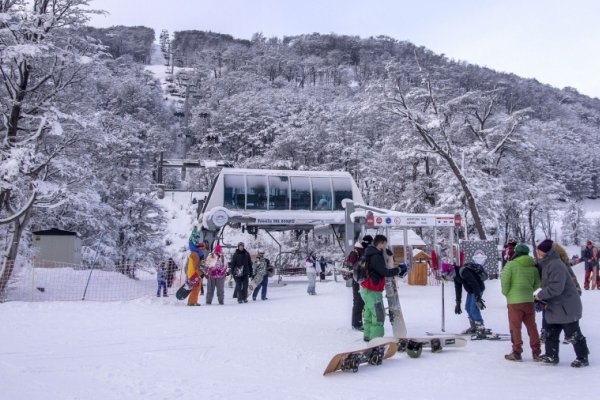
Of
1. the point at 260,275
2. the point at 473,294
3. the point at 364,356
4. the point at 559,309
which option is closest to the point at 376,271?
the point at 364,356

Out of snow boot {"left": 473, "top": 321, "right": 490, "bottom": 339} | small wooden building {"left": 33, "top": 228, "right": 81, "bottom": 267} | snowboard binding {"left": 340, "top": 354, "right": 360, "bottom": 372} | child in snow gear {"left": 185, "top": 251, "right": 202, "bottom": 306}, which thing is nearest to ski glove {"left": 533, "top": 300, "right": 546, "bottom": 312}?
snow boot {"left": 473, "top": 321, "right": 490, "bottom": 339}

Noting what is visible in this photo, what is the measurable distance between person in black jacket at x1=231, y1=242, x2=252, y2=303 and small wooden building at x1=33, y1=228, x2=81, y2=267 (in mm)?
11490

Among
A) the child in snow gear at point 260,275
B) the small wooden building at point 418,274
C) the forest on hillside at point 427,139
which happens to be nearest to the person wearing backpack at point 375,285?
the child in snow gear at point 260,275

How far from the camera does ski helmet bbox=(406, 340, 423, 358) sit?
22.6 ft

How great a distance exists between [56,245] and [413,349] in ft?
67.1

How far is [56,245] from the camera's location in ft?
76.4

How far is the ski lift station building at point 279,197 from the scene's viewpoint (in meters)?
22.7

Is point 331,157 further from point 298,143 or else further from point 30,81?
point 30,81

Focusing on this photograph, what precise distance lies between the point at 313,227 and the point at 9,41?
14332mm

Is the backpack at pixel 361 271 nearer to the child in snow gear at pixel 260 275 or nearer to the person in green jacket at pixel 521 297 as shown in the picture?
the person in green jacket at pixel 521 297

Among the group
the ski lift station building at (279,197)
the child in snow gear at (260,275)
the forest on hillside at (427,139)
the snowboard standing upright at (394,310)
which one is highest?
the forest on hillside at (427,139)

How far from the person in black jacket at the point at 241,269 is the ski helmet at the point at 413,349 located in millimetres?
8657

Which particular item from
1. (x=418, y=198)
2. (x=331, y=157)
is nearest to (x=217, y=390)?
(x=418, y=198)

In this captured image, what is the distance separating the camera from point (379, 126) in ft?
192
